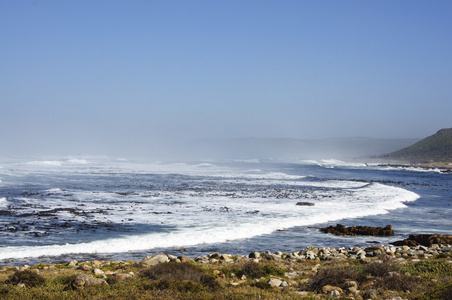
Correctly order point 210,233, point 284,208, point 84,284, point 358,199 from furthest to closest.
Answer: point 358,199 → point 284,208 → point 210,233 → point 84,284

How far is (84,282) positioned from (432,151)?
552 feet

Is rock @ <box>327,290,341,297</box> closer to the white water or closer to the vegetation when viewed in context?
the vegetation

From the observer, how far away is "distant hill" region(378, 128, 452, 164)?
138850mm

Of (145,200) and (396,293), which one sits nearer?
(396,293)

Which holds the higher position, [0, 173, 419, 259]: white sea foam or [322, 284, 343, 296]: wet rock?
[322, 284, 343, 296]: wet rock

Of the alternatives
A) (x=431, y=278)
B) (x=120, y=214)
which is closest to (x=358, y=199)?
(x=120, y=214)

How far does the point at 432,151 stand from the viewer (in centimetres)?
15588

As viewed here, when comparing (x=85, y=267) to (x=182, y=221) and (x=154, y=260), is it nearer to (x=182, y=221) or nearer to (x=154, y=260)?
(x=154, y=260)

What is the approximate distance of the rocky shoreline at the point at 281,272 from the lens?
8.99 meters

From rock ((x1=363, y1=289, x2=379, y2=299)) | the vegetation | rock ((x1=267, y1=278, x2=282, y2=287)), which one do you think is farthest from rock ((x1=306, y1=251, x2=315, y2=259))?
rock ((x1=363, y1=289, x2=379, y2=299))

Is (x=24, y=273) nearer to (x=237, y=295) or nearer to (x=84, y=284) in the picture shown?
(x=84, y=284)

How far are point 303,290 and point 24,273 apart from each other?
21.6ft

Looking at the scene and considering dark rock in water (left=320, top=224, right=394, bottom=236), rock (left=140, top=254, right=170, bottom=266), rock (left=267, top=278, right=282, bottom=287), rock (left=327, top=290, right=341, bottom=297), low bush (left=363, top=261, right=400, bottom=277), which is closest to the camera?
rock (left=327, top=290, right=341, bottom=297)

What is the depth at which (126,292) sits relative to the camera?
28.4 ft
